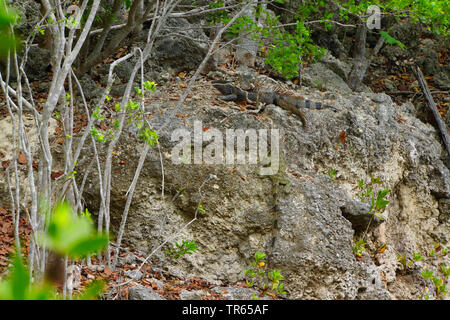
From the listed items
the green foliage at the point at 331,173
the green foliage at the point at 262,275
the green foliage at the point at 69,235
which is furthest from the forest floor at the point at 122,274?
the green foliage at the point at 69,235

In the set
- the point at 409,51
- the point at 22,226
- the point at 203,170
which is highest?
the point at 409,51

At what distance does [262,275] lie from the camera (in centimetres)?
480

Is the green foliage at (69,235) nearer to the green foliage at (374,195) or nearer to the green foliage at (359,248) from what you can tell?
the green foliage at (359,248)

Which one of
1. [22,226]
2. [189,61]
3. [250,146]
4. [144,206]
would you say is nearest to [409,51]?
[189,61]

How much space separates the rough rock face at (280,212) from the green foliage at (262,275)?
119 mm

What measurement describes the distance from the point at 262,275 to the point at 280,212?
0.71 m

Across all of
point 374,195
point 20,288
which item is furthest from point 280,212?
point 20,288

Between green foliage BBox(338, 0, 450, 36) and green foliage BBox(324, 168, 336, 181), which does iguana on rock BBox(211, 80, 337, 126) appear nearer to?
green foliage BBox(324, 168, 336, 181)

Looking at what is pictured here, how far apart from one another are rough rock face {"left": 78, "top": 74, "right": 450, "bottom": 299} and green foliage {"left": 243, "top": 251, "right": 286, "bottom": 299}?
0.39ft

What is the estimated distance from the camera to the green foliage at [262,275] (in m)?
4.63

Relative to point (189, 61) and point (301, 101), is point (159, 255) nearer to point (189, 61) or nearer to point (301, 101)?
point (301, 101)

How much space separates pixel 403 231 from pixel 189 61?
13.4 ft

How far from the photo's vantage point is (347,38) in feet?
32.3
